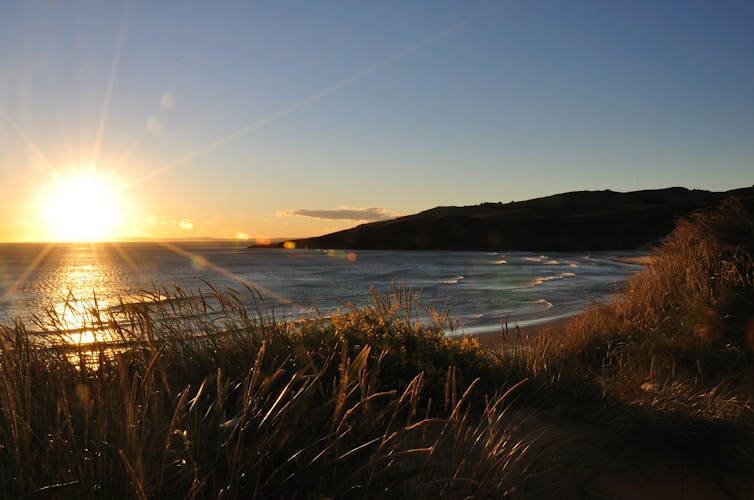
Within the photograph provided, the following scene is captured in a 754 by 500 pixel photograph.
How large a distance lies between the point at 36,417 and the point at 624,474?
3977 mm

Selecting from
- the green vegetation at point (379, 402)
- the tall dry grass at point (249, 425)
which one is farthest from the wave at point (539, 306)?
the tall dry grass at point (249, 425)

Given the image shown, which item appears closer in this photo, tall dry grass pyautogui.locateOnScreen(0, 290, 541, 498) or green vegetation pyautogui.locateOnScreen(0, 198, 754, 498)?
tall dry grass pyautogui.locateOnScreen(0, 290, 541, 498)

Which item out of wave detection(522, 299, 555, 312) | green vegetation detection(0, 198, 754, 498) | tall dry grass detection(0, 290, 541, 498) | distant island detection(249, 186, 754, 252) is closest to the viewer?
tall dry grass detection(0, 290, 541, 498)

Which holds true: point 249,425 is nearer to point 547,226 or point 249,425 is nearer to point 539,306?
point 539,306

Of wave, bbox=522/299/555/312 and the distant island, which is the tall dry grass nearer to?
wave, bbox=522/299/555/312

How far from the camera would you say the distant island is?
100m

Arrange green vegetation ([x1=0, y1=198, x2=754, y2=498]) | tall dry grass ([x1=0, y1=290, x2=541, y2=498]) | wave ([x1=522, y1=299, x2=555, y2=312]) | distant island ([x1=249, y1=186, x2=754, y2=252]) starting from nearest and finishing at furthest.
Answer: tall dry grass ([x1=0, y1=290, x2=541, y2=498]), green vegetation ([x1=0, y1=198, x2=754, y2=498]), wave ([x1=522, y1=299, x2=555, y2=312]), distant island ([x1=249, y1=186, x2=754, y2=252])

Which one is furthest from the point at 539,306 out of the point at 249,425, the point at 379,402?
the point at 249,425

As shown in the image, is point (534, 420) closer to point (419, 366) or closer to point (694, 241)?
point (419, 366)

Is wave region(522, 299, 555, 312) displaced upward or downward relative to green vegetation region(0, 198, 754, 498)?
downward

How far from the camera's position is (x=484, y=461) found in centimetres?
321

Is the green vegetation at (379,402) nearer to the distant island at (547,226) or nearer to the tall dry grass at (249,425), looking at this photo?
the tall dry grass at (249,425)

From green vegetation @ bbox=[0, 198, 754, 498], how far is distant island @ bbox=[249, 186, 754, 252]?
8588 centimetres

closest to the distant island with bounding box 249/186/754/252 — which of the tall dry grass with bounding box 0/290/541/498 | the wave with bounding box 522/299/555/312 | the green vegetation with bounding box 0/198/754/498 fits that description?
the wave with bounding box 522/299/555/312
